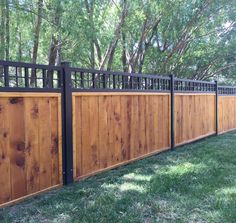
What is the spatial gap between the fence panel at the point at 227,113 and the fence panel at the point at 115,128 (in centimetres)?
344

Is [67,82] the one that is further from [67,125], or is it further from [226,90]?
[226,90]

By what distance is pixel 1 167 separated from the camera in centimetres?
293

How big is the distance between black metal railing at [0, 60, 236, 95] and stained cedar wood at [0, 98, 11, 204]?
0.67 feet

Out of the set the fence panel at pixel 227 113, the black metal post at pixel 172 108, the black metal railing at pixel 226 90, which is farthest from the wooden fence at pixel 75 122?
the fence panel at pixel 227 113

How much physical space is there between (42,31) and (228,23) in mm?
6159

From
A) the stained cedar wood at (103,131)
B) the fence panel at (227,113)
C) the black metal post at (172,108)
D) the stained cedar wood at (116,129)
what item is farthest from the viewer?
the fence panel at (227,113)

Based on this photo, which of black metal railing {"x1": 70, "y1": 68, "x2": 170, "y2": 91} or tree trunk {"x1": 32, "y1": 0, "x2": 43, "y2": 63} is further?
tree trunk {"x1": 32, "y1": 0, "x2": 43, "y2": 63}

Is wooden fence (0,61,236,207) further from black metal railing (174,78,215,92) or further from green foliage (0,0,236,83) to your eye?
green foliage (0,0,236,83)

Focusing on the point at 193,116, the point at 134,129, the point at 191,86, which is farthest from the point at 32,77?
the point at 193,116

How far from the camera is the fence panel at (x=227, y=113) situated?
8.96 metres

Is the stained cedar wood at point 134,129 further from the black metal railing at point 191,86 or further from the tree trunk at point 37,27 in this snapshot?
the tree trunk at point 37,27

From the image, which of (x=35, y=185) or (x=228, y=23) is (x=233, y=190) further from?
(x=228, y=23)

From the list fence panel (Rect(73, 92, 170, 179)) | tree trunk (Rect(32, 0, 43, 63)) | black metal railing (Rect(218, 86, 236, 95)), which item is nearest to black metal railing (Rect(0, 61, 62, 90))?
fence panel (Rect(73, 92, 170, 179))

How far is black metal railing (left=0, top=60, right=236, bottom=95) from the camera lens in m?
3.19
